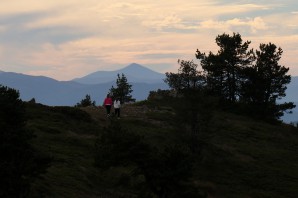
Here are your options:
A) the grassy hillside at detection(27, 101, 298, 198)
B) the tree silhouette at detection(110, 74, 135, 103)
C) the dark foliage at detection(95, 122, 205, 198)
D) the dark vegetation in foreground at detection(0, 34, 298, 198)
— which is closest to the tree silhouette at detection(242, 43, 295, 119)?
the dark vegetation in foreground at detection(0, 34, 298, 198)

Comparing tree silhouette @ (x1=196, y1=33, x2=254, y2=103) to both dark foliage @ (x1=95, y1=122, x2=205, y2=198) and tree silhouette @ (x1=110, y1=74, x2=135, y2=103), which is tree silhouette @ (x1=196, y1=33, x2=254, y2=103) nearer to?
tree silhouette @ (x1=110, y1=74, x2=135, y2=103)

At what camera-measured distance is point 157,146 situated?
3325 centimetres

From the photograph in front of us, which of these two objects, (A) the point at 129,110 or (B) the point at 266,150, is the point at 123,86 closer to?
Result: (A) the point at 129,110

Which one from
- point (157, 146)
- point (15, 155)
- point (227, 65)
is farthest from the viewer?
point (227, 65)

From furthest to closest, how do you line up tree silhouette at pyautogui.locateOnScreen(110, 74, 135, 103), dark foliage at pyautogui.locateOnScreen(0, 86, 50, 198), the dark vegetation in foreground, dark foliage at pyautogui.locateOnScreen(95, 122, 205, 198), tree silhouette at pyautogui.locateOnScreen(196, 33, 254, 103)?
tree silhouette at pyautogui.locateOnScreen(110, 74, 135, 103)
tree silhouette at pyautogui.locateOnScreen(196, 33, 254, 103)
dark foliage at pyautogui.locateOnScreen(95, 122, 205, 198)
the dark vegetation in foreground
dark foliage at pyautogui.locateOnScreen(0, 86, 50, 198)

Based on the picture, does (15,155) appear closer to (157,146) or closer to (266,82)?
(157,146)

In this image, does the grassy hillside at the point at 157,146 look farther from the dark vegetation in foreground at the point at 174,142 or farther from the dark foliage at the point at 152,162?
the dark foliage at the point at 152,162

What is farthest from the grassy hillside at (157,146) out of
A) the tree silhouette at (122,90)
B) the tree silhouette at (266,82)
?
the tree silhouette at (122,90)

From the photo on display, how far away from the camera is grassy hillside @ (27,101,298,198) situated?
74.7 ft

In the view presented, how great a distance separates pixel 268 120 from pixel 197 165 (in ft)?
97.7

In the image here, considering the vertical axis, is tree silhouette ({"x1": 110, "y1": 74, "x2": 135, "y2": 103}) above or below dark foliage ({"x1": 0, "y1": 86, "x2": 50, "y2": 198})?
above

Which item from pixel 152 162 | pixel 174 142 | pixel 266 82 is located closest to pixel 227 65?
pixel 266 82

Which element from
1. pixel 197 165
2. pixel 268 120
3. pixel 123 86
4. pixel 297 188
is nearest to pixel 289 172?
pixel 297 188

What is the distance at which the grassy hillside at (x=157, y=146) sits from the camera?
74.7 ft
